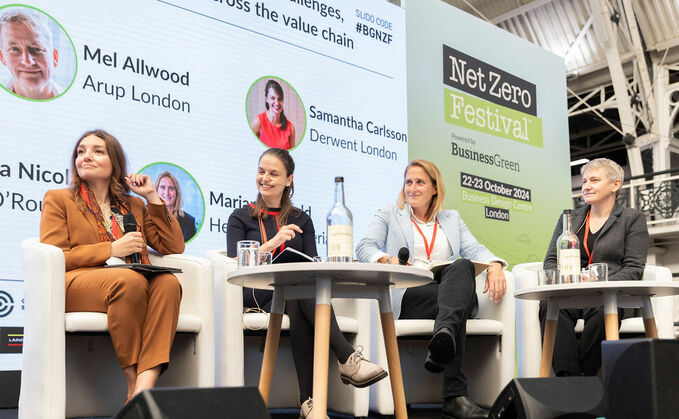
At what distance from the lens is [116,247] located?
90.7 inches

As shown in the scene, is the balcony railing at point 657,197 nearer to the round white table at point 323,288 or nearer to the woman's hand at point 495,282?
the woman's hand at point 495,282

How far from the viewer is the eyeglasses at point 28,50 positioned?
2.97m

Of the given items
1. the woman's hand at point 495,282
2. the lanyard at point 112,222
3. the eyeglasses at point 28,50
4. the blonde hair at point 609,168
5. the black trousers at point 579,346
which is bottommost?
the black trousers at point 579,346

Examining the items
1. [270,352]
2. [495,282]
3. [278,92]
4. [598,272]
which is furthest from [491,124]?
[270,352]

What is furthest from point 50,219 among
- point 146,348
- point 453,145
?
point 453,145

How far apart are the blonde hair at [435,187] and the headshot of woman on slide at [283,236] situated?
571 millimetres

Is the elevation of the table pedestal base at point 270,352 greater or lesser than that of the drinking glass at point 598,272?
lesser

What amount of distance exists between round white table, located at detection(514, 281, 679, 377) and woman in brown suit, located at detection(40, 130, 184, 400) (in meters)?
1.34

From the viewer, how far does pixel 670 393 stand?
1.23 meters

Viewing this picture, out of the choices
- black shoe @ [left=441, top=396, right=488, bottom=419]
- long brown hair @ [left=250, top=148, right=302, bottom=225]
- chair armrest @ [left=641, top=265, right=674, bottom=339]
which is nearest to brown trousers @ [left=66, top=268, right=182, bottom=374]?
long brown hair @ [left=250, top=148, right=302, bottom=225]

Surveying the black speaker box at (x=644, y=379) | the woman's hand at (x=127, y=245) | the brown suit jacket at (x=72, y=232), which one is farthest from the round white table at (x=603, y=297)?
the brown suit jacket at (x=72, y=232)

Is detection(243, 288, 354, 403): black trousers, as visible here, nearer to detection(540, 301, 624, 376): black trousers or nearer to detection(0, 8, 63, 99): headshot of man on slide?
detection(540, 301, 624, 376): black trousers

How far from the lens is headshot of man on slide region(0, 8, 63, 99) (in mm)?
2961

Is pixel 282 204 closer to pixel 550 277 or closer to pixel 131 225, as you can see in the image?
pixel 131 225
